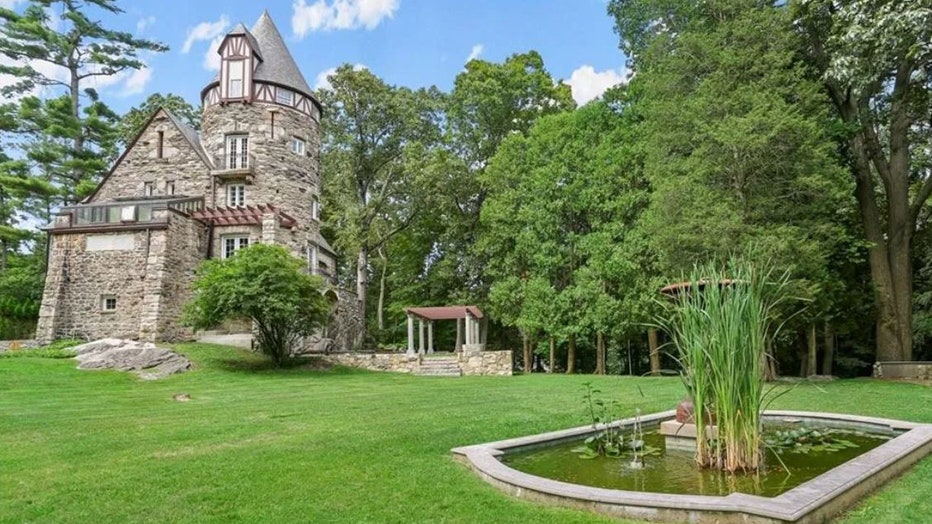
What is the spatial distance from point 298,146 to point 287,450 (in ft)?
73.2

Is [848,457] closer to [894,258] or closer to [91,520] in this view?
[91,520]

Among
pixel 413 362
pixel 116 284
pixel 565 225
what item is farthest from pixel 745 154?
pixel 116 284

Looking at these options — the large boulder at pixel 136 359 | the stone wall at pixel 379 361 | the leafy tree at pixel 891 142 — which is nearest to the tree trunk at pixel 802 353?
the leafy tree at pixel 891 142

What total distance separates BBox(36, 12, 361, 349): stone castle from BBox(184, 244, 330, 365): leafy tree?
3.25 metres

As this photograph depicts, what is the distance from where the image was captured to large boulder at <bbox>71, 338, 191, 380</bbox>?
16312 mm

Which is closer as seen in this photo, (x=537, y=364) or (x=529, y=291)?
(x=529, y=291)

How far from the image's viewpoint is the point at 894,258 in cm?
1744

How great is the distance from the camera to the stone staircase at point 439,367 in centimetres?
2022

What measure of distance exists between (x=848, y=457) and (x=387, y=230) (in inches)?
1024

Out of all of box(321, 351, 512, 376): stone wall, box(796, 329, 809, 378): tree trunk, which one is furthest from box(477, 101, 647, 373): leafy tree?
box(796, 329, 809, 378): tree trunk

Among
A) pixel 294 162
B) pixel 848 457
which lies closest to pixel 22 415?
pixel 848 457

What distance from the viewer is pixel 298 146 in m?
26.4

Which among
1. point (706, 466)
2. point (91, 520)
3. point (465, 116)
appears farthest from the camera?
point (465, 116)

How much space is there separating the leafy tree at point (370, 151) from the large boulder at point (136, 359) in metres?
11.6
